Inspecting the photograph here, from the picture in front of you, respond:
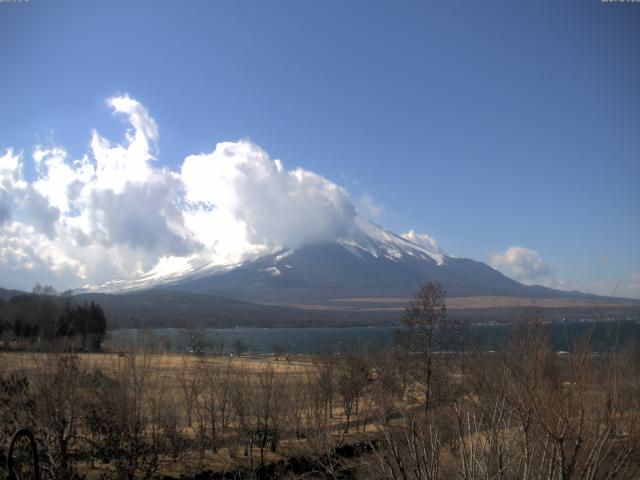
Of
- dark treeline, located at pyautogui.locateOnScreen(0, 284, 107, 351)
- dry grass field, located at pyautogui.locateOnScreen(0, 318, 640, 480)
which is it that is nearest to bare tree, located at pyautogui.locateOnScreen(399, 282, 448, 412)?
dry grass field, located at pyautogui.locateOnScreen(0, 318, 640, 480)

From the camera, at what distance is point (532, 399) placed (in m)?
6.45

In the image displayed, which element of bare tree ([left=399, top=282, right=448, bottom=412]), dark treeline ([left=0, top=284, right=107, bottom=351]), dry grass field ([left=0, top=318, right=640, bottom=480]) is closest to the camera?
dry grass field ([left=0, top=318, right=640, bottom=480])

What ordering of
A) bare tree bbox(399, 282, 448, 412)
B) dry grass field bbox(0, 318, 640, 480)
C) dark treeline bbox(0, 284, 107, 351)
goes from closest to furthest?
dry grass field bbox(0, 318, 640, 480), bare tree bbox(399, 282, 448, 412), dark treeline bbox(0, 284, 107, 351)

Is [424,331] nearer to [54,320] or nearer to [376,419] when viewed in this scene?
[376,419]

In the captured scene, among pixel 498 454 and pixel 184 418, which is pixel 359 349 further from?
pixel 498 454

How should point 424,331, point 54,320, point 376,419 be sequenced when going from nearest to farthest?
point 376,419, point 424,331, point 54,320

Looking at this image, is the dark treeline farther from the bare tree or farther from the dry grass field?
the bare tree

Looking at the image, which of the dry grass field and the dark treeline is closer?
the dry grass field

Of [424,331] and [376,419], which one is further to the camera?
[424,331]

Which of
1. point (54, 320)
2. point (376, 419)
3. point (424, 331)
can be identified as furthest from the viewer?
point (54, 320)

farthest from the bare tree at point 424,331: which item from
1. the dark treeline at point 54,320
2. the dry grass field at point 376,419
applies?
the dark treeline at point 54,320

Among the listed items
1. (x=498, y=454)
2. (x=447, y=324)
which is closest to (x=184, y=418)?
(x=447, y=324)

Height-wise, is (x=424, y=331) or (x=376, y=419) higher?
(x=424, y=331)

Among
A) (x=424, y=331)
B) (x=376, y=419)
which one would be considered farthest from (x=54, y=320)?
(x=376, y=419)
